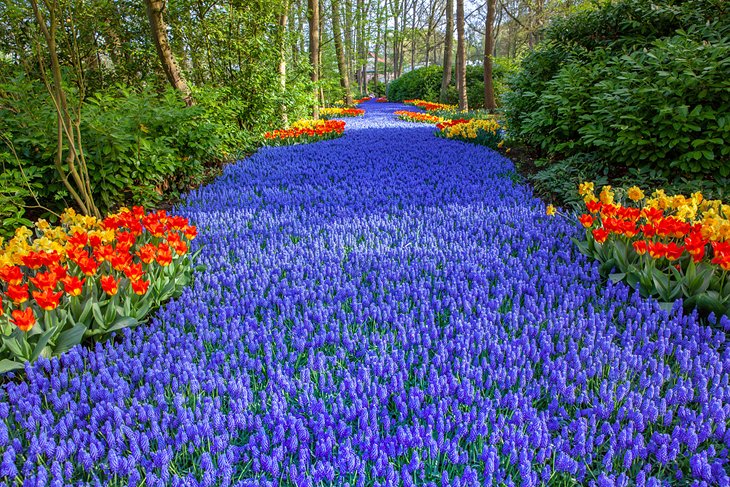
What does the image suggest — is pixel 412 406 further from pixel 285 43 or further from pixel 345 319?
pixel 285 43

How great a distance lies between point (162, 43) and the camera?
19.8 ft

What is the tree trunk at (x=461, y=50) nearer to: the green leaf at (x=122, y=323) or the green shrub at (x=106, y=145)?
the green shrub at (x=106, y=145)

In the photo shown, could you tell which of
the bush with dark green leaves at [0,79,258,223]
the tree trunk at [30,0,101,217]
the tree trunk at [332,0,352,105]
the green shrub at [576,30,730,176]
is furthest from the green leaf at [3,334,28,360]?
the tree trunk at [332,0,352,105]

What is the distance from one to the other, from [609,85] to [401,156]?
2979mm

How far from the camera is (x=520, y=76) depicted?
7.04 metres

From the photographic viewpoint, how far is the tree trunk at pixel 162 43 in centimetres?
597

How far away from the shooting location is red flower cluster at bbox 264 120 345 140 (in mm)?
8625

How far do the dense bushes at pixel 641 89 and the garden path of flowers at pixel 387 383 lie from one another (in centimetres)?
187

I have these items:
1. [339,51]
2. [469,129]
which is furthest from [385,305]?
[339,51]

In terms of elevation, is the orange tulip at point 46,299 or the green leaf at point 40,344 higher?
the orange tulip at point 46,299

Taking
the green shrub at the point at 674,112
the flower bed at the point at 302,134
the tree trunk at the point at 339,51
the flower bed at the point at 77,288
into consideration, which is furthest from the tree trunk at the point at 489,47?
the flower bed at the point at 77,288

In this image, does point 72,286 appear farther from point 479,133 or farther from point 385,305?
point 479,133

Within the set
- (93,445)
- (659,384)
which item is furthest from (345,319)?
(659,384)

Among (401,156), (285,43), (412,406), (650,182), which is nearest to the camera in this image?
(412,406)
